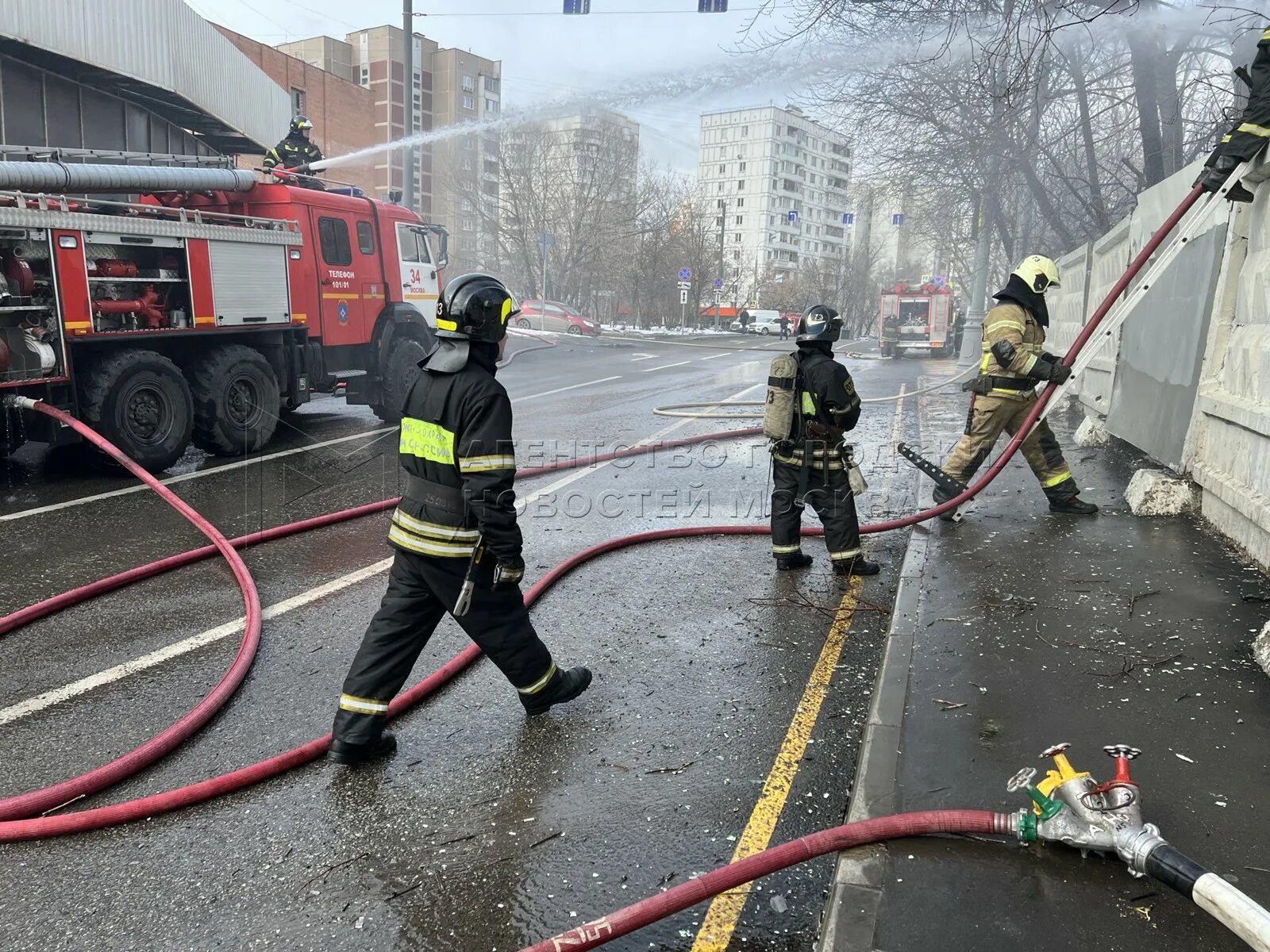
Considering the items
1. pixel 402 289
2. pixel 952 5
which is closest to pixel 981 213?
pixel 952 5

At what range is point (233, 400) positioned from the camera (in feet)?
31.1

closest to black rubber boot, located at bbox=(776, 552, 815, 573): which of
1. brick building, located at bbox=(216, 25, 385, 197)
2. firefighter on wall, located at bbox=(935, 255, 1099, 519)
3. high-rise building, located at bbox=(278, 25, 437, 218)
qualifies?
firefighter on wall, located at bbox=(935, 255, 1099, 519)

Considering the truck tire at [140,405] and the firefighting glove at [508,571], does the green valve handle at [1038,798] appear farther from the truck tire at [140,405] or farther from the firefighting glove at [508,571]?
the truck tire at [140,405]

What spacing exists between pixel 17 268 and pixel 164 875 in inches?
260

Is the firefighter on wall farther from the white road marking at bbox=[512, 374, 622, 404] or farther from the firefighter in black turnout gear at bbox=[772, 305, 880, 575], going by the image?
the white road marking at bbox=[512, 374, 622, 404]

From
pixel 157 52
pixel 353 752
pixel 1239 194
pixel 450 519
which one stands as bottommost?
pixel 353 752

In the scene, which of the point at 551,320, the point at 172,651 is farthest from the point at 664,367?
the point at 172,651

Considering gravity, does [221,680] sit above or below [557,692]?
below

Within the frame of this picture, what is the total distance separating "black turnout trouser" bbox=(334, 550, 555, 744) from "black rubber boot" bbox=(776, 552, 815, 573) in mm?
2704

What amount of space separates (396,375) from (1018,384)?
26.0ft

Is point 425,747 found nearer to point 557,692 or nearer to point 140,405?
point 557,692

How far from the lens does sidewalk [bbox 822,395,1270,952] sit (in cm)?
246

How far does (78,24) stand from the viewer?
13906 millimetres

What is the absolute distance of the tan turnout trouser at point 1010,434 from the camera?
267 inches
